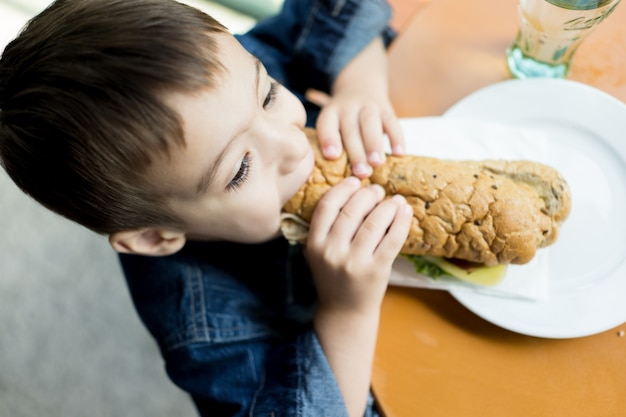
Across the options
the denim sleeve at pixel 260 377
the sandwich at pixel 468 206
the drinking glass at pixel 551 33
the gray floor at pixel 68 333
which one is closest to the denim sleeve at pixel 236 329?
the denim sleeve at pixel 260 377

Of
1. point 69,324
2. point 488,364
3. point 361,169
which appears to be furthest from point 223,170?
point 69,324

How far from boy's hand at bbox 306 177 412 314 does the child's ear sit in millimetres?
219

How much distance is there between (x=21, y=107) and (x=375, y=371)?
65 centimetres

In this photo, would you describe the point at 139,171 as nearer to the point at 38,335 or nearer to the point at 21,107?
the point at 21,107

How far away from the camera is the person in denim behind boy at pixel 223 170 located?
2.22ft

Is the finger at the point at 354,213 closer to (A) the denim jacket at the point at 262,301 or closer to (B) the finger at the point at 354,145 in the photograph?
(B) the finger at the point at 354,145

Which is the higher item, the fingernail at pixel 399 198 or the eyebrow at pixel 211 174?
the eyebrow at pixel 211 174

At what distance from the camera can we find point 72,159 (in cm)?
70

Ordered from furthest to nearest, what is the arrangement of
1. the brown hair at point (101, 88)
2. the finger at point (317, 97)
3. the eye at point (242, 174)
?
the finger at point (317, 97)
the eye at point (242, 174)
the brown hair at point (101, 88)

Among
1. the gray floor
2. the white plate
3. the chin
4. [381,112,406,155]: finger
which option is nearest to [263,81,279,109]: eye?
the chin

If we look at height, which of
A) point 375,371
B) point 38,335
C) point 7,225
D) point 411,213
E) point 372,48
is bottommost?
point 38,335

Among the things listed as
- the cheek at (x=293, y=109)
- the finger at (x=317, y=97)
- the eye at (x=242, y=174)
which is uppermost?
the cheek at (x=293, y=109)

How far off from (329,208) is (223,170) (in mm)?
209

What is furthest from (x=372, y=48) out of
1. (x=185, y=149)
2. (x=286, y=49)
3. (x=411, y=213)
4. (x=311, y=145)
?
(x=185, y=149)
